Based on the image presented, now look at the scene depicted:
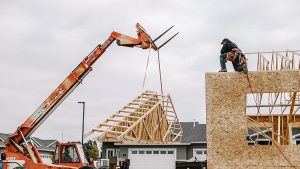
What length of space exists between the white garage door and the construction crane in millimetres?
12118

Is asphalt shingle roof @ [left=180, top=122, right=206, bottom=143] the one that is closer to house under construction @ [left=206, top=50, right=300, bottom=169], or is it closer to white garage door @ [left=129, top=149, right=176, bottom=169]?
white garage door @ [left=129, top=149, right=176, bottom=169]

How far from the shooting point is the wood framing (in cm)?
1948

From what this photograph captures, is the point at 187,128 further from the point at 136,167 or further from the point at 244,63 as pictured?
the point at 244,63

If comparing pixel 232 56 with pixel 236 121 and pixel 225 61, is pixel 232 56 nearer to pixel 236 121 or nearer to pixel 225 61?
pixel 225 61

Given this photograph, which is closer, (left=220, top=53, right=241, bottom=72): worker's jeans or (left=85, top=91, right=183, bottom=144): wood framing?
(left=220, top=53, right=241, bottom=72): worker's jeans

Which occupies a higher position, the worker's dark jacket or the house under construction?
the worker's dark jacket

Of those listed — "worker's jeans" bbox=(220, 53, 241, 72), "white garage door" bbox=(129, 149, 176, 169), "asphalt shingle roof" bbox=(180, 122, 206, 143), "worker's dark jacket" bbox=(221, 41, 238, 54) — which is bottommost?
"white garage door" bbox=(129, 149, 176, 169)

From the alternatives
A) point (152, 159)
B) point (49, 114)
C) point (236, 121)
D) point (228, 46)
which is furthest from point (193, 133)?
point (236, 121)

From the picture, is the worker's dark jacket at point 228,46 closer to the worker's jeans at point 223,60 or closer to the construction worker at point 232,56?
the construction worker at point 232,56

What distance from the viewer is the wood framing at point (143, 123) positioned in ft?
63.9

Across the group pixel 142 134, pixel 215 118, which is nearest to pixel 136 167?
pixel 142 134

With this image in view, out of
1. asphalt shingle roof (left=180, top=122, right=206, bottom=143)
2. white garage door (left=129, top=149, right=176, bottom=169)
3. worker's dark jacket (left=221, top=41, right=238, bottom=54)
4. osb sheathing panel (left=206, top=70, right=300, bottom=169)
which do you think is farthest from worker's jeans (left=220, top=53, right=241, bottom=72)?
asphalt shingle roof (left=180, top=122, right=206, bottom=143)

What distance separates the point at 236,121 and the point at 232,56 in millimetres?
2002

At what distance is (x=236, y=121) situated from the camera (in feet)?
38.4
